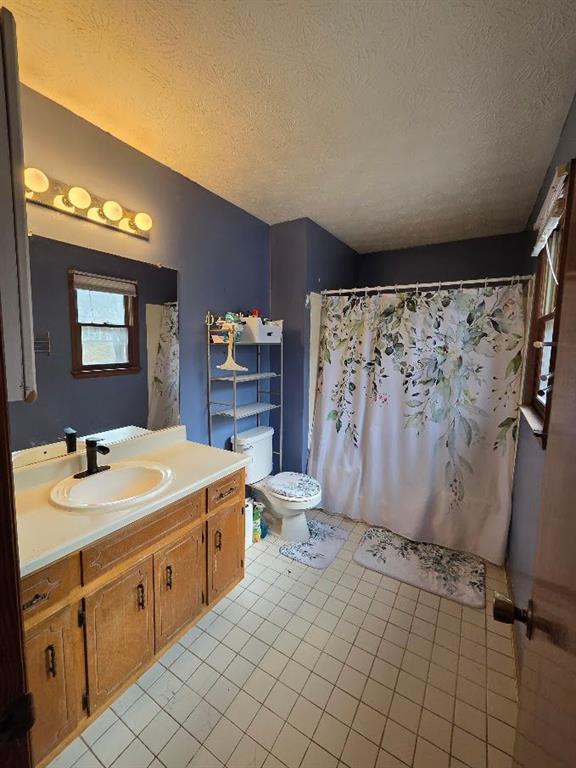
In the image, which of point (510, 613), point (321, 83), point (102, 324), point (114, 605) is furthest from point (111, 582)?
point (321, 83)

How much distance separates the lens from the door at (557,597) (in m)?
0.47

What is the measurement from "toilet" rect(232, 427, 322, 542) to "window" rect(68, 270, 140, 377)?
1.01m

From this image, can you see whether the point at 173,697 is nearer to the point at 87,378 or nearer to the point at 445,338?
the point at 87,378

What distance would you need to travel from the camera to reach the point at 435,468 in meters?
2.36

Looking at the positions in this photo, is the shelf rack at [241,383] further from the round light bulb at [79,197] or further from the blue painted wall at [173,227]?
the round light bulb at [79,197]

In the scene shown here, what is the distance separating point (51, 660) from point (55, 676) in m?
0.06

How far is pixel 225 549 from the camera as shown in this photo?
1.71 m

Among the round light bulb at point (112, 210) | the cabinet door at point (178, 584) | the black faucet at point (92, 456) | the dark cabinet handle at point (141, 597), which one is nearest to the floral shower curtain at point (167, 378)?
the black faucet at point (92, 456)

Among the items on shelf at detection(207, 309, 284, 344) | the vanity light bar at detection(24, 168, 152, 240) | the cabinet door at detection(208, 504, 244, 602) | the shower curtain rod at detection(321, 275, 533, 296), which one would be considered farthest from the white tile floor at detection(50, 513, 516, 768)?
the vanity light bar at detection(24, 168, 152, 240)

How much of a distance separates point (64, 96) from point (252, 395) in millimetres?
1935

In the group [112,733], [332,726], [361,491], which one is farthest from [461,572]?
[112,733]

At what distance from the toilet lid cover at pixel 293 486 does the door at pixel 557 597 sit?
5.28 ft

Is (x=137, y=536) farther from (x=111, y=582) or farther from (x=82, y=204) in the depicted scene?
(x=82, y=204)

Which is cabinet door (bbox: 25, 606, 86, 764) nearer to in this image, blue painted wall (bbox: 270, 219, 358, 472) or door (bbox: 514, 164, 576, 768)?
door (bbox: 514, 164, 576, 768)
